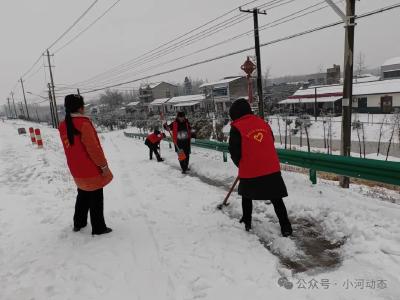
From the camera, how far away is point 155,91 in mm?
98688

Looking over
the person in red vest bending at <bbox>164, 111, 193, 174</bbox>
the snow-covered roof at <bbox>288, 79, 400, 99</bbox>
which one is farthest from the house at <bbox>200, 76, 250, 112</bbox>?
the person in red vest bending at <bbox>164, 111, 193, 174</bbox>

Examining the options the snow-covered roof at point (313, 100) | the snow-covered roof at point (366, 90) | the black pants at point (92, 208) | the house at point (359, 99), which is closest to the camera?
the black pants at point (92, 208)

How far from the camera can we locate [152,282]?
3.46 metres

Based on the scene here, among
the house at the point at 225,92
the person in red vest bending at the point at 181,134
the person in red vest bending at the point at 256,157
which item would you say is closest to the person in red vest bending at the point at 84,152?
the person in red vest bending at the point at 256,157

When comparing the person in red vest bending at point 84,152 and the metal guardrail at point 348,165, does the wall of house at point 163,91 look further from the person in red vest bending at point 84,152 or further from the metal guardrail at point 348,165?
the person in red vest bending at point 84,152

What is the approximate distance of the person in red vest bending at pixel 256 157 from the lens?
420 centimetres

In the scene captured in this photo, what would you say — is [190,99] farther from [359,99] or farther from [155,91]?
[359,99]

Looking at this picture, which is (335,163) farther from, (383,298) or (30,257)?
(30,257)

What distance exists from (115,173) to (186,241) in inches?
231

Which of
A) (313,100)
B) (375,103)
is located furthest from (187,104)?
(375,103)

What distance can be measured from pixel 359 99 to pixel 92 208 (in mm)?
46786

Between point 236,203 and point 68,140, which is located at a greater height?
point 68,140

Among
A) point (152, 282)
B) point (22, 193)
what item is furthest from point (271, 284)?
point (22, 193)

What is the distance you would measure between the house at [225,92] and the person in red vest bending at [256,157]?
56.3 m
